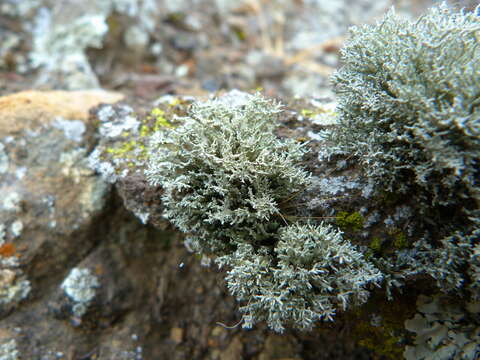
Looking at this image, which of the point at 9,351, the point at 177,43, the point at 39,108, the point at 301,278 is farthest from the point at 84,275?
the point at 177,43

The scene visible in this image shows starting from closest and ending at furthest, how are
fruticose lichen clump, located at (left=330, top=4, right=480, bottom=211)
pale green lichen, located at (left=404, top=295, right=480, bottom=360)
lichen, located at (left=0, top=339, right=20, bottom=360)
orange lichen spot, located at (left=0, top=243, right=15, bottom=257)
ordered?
fruticose lichen clump, located at (left=330, top=4, right=480, bottom=211), pale green lichen, located at (left=404, top=295, right=480, bottom=360), lichen, located at (left=0, top=339, right=20, bottom=360), orange lichen spot, located at (left=0, top=243, right=15, bottom=257)

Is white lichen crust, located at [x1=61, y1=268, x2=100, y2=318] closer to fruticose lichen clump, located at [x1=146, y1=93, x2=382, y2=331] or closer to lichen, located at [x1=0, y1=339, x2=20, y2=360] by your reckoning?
lichen, located at [x1=0, y1=339, x2=20, y2=360]

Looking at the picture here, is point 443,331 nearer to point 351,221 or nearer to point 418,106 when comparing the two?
point 351,221

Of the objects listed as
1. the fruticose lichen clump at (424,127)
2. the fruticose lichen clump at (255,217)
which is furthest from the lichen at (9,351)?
the fruticose lichen clump at (424,127)

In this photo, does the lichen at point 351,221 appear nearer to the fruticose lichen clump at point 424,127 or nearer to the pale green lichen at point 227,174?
the fruticose lichen clump at point 424,127

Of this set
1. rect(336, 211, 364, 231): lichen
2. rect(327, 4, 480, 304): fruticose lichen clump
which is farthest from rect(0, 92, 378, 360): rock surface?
rect(327, 4, 480, 304): fruticose lichen clump

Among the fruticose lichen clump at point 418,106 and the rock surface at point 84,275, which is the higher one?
the fruticose lichen clump at point 418,106
